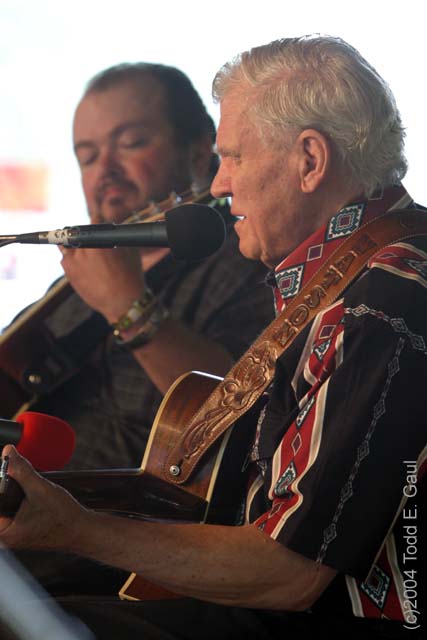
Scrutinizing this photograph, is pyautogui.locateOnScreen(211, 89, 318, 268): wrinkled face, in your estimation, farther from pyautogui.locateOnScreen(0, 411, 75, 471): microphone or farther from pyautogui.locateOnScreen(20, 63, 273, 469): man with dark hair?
pyautogui.locateOnScreen(20, 63, 273, 469): man with dark hair

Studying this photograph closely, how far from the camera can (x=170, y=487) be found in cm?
137

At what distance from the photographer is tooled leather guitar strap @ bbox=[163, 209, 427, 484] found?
1225mm

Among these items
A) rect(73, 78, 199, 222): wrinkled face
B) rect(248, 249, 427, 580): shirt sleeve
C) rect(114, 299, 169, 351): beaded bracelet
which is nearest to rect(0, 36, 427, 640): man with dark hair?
rect(248, 249, 427, 580): shirt sleeve

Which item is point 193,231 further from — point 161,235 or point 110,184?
point 110,184

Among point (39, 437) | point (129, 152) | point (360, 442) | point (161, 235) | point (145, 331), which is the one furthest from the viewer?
point (129, 152)

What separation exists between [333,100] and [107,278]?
2.26ft

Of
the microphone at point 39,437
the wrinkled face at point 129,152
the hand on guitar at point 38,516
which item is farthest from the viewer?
the wrinkled face at point 129,152

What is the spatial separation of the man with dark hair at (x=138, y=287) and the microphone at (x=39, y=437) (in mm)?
542

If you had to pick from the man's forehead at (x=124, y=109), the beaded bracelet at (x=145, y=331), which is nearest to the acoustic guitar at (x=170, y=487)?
the beaded bracelet at (x=145, y=331)

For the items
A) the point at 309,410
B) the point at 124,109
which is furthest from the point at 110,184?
the point at 309,410

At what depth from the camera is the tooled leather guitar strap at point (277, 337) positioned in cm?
122

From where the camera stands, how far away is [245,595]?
3.62 feet

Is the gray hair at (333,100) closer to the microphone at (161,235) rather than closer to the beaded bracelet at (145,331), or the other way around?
the microphone at (161,235)

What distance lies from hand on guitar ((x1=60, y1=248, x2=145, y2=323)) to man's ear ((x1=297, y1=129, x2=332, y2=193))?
1.97 ft
